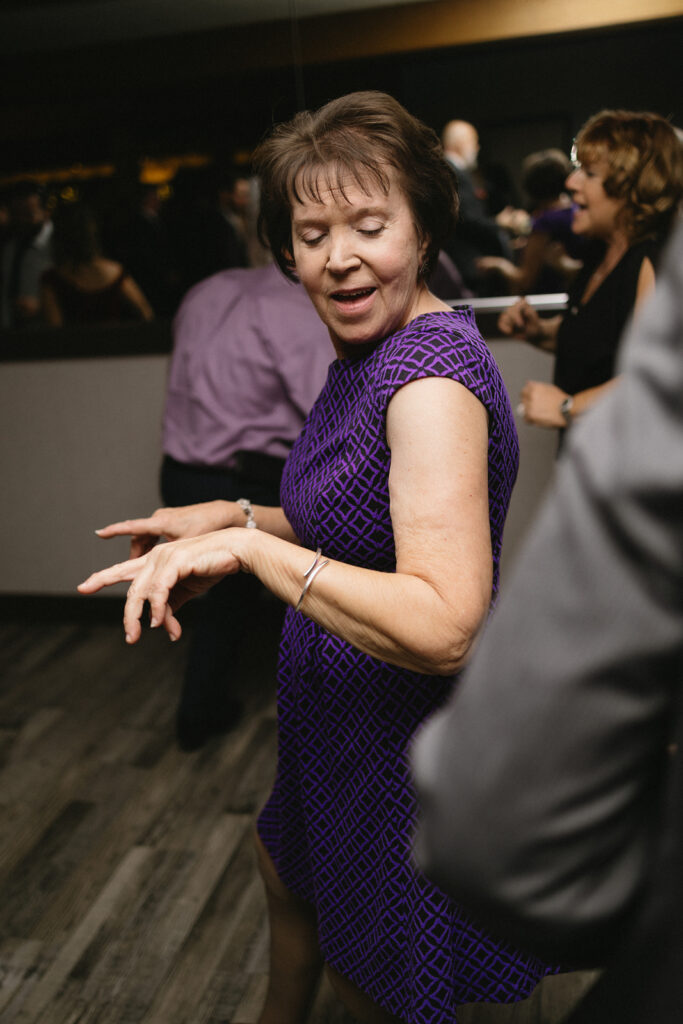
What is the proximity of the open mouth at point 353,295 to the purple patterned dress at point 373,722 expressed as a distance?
0.27 feet

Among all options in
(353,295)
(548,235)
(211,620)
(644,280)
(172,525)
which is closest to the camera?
(353,295)

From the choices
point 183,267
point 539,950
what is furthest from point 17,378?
point 539,950

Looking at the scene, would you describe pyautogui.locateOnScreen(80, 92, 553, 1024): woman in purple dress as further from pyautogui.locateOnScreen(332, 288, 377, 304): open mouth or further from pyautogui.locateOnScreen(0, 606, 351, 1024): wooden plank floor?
pyautogui.locateOnScreen(0, 606, 351, 1024): wooden plank floor

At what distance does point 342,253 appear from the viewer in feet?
3.43

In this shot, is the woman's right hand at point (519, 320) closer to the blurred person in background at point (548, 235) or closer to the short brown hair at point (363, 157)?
the blurred person in background at point (548, 235)

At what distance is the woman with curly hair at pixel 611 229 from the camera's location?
6.45 feet

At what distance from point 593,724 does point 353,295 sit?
0.84 metres

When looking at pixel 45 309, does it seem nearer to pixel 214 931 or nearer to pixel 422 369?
pixel 214 931

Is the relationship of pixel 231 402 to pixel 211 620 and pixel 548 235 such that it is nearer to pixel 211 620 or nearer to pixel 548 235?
pixel 211 620

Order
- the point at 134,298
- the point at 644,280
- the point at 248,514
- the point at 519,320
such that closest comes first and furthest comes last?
the point at 248,514 < the point at 644,280 < the point at 519,320 < the point at 134,298

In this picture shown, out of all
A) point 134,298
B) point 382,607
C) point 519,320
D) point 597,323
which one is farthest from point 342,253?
point 134,298

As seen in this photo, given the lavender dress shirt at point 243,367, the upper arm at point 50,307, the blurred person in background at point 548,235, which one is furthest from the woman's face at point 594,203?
the upper arm at point 50,307

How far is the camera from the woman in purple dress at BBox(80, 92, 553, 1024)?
879mm

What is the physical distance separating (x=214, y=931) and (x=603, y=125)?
7.21 feet
